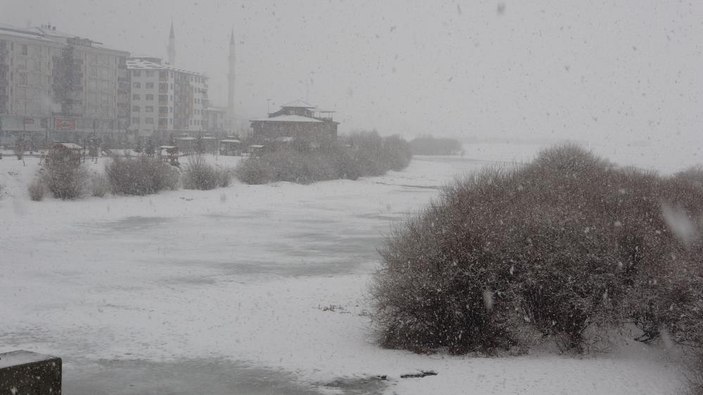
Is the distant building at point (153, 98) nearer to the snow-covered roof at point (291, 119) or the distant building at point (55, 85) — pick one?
the distant building at point (55, 85)

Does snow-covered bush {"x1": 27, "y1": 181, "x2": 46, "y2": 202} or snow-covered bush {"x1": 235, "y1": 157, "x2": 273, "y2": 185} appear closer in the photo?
snow-covered bush {"x1": 27, "y1": 181, "x2": 46, "y2": 202}

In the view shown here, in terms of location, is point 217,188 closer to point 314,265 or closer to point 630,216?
point 314,265

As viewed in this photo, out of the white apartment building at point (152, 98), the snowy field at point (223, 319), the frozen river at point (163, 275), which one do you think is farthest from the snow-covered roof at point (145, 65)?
the snowy field at point (223, 319)

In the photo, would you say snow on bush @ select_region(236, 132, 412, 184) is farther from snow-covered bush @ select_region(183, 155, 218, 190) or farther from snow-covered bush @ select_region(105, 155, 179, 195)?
snow-covered bush @ select_region(105, 155, 179, 195)

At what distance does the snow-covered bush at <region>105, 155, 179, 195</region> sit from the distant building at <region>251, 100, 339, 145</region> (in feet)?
101

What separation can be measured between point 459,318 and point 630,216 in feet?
13.4

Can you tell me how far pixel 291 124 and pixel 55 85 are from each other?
102ft

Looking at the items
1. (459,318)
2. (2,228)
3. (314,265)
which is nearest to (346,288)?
(314,265)

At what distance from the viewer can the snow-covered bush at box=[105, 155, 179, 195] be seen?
39.8 metres

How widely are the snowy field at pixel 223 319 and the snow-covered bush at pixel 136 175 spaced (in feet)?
27.4

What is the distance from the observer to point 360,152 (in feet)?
→ 230

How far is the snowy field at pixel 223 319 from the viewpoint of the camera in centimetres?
1109

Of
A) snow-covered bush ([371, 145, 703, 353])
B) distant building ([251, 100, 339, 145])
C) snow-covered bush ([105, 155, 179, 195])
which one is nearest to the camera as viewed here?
snow-covered bush ([371, 145, 703, 353])

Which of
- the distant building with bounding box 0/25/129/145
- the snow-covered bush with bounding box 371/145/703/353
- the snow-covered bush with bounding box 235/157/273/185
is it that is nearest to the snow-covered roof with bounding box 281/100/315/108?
the distant building with bounding box 0/25/129/145
